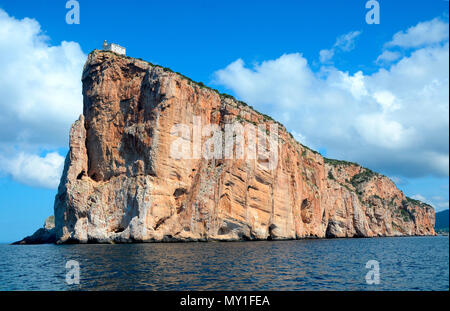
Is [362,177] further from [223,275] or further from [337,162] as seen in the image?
[223,275]

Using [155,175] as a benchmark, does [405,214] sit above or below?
below

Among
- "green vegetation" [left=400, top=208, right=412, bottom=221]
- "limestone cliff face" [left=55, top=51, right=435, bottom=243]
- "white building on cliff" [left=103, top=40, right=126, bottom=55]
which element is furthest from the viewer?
"green vegetation" [left=400, top=208, right=412, bottom=221]

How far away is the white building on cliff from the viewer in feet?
273

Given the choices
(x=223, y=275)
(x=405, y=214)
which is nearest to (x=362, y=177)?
(x=405, y=214)

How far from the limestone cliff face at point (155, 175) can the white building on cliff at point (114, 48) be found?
352 cm

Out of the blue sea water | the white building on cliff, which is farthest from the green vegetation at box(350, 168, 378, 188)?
the blue sea water

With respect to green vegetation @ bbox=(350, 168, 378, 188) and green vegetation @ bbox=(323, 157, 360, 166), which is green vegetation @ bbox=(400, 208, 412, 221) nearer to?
green vegetation @ bbox=(350, 168, 378, 188)

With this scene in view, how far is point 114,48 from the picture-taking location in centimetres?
8350

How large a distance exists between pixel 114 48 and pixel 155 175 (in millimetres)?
33441

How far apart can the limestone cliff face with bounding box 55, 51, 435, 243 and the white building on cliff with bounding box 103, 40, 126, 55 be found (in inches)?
138

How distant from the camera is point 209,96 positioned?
8325 cm

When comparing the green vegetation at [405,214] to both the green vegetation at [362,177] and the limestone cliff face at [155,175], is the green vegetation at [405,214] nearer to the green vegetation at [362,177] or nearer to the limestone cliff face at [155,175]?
the green vegetation at [362,177]
